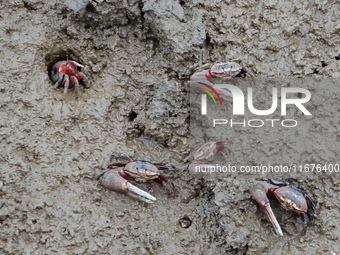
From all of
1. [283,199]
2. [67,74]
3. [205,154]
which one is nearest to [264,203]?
[283,199]

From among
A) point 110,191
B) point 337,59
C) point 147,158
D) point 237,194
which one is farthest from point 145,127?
point 337,59

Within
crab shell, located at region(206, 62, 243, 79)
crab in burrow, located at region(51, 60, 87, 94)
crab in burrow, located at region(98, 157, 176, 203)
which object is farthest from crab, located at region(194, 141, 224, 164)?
crab in burrow, located at region(51, 60, 87, 94)

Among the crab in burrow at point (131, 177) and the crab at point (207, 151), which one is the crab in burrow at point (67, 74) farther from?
the crab at point (207, 151)

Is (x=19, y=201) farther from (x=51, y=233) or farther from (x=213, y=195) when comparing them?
(x=213, y=195)

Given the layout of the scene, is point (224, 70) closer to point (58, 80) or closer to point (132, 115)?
point (132, 115)

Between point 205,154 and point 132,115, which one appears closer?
point 205,154
